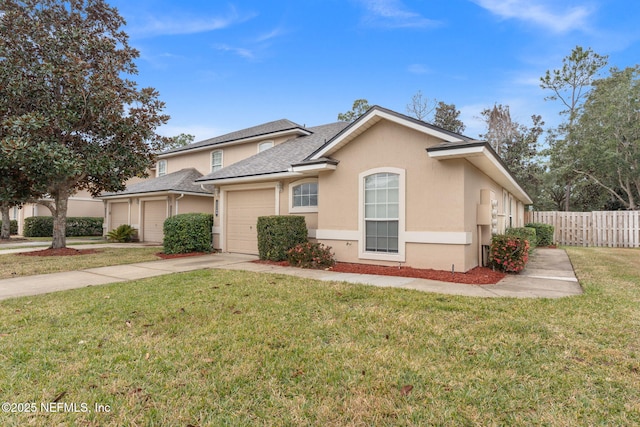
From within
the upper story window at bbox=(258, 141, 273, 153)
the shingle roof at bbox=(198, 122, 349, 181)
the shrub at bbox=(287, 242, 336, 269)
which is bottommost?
the shrub at bbox=(287, 242, 336, 269)

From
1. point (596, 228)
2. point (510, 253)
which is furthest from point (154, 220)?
point (596, 228)

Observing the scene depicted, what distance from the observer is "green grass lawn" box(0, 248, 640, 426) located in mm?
2391

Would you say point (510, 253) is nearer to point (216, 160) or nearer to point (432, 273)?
point (432, 273)

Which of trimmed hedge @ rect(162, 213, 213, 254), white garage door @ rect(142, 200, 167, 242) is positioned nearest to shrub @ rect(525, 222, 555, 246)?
trimmed hedge @ rect(162, 213, 213, 254)

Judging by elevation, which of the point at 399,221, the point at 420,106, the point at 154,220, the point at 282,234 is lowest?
the point at 282,234

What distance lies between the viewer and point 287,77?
15.6 m

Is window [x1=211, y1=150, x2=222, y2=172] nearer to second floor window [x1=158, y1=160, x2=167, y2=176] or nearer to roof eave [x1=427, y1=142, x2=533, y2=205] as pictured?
second floor window [x1=158, y1=160, x2=167, y2=176]

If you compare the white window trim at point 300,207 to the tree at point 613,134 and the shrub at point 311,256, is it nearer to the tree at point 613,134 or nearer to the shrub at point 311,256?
the shrub at point 311,256

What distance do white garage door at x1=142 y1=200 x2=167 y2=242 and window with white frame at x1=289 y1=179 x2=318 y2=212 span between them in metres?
9.20

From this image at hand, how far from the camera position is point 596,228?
17.6m

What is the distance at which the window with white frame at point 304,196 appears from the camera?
10.5 metres

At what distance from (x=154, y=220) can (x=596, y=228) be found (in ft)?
79.3

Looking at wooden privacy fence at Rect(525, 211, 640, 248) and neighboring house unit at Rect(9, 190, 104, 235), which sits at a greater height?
A: neighboring house unit at Rect(9, 190, 104, 235)

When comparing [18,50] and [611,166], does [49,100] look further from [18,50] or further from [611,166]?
[611,166]
